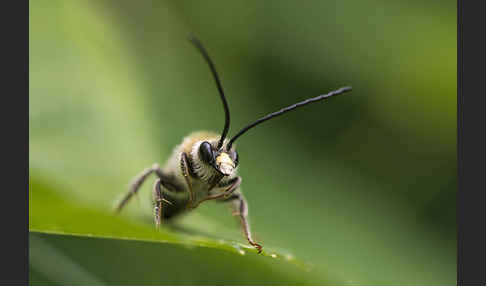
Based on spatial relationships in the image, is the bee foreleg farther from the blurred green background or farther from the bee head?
the bee head

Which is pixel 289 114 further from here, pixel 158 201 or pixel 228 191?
pixel 158 201

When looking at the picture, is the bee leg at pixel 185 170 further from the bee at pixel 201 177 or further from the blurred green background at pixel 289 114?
the blurred green background at pixel 289 114

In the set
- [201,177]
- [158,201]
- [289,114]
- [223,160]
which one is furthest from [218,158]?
[289,114]

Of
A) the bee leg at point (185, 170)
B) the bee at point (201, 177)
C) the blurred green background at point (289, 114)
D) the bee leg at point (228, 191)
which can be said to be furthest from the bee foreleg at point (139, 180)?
the bee leg at point (228, 191)

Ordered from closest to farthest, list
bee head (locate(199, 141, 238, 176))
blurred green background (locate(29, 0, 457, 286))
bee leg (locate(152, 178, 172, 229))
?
bee head (locate(199, 141, 238, 176)) → bee leg (locate(152, 178, 172, 229)) → blurred green background (locate(29, 0, 457, 286))

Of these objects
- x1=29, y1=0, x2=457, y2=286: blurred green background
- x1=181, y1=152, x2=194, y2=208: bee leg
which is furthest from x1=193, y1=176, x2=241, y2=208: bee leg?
x1=29, y1=0, x2=457, y2=286: blurred green background

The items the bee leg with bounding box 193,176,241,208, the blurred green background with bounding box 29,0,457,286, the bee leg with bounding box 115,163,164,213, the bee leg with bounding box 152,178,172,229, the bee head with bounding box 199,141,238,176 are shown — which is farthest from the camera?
the blurred green background with bounding box 29,0,457,286
